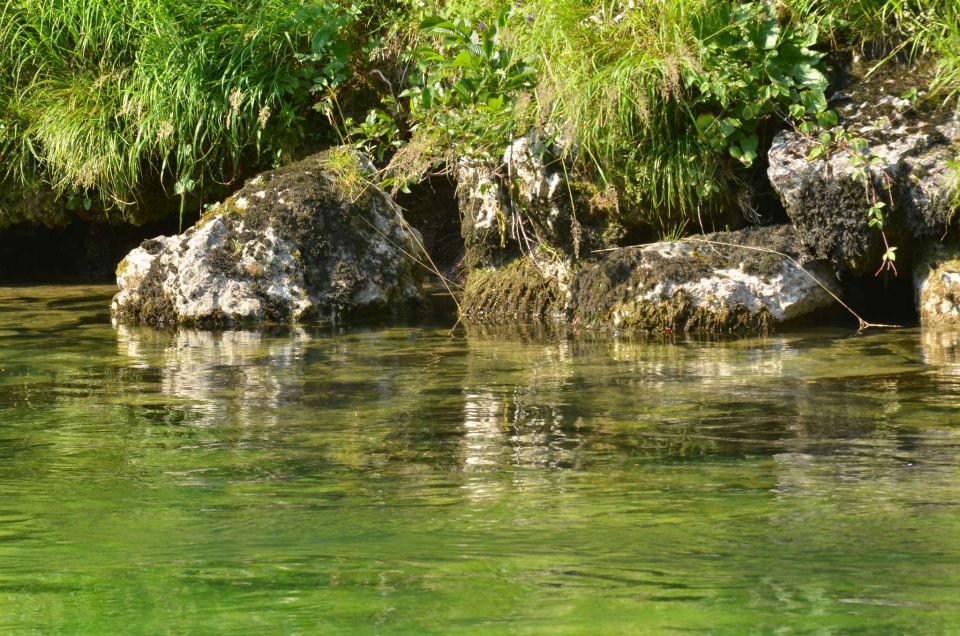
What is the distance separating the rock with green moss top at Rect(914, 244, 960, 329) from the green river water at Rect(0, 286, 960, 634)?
18.1 inches

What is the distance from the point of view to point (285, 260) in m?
6.67

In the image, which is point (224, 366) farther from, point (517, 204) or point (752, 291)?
point (752, 291)

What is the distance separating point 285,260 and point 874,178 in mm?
3226

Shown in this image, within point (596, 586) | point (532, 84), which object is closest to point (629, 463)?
point (596, 586)

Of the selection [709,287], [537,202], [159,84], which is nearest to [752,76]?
[709,287]

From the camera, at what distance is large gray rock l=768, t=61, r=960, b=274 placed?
5.50 m

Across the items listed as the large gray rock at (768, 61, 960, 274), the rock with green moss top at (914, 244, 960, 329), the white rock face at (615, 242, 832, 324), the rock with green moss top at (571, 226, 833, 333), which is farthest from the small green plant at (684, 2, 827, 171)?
the rock with green moss top at (914, 244, 960, 329)

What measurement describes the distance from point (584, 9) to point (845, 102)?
142cm

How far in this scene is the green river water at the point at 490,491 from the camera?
1782mm

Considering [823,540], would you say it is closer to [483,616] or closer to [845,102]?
[483,616]

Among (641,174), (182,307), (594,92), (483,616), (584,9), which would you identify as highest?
(584,9)

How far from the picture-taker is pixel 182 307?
6.61m

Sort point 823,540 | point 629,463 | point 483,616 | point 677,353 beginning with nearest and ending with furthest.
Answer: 1. point 483,616
2. point 823,540
3. point 629,463
4. point 677,353

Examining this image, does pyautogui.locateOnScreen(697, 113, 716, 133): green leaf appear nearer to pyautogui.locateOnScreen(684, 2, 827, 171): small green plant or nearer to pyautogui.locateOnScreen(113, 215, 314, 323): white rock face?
pyautogui.locateOnScreen(684, 2, 827, 171): small green plant
